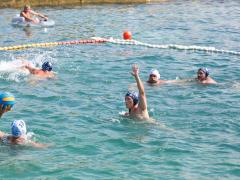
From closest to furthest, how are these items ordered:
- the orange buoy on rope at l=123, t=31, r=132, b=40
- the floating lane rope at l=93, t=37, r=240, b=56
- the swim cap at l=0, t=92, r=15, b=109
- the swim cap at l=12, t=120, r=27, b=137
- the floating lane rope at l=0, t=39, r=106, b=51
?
1. the swim cap at l=0, t=92, r=15, b=109
2. the swim cap at l=12, t=120, r=27, b=137
3. the floating lane rope at l=93, t=37, r=240, b=56
4. the floating lane rope at l=0, t=39, r=106, b=51
5. the orange buoy on rope at l=123, t=31, r=132, b=40

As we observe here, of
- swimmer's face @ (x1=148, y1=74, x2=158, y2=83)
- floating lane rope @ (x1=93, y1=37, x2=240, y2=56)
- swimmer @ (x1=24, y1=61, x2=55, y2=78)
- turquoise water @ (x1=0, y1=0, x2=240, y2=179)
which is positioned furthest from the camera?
floating lane rope @ (x1=93, y1=37, x2=240, y2=56)

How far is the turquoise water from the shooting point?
30.8 ft

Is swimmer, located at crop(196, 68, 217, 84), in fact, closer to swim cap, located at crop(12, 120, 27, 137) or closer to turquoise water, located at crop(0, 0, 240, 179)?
turquoise water, located at crop(0, 0, 240, 179)

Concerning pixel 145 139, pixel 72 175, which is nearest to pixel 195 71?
pixel 145 139

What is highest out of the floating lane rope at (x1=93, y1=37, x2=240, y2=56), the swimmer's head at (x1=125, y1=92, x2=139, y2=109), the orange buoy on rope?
the orange buoy on rope

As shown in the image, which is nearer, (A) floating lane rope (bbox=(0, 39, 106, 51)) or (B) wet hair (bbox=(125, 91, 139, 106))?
(B) wet hair (bbox=(125, 91, 139, 106))

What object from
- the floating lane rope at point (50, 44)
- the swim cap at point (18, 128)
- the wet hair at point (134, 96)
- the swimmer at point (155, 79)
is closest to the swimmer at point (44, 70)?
the swimmer at point (155, 79)

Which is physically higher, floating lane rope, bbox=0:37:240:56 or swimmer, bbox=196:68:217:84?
floating lane rope, bbox=0:37:240:56

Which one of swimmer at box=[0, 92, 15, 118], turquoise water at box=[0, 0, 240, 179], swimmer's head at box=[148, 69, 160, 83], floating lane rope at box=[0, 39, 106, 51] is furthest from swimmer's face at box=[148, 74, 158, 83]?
floating lane rope at box=[0, 39, 106, 51]

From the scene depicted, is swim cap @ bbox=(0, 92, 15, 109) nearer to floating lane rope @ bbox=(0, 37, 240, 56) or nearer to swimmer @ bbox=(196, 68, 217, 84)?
swimmer @ bbox=(196, 68, 217, 84)

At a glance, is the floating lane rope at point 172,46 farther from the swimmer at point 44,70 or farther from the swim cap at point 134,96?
the swim cap at point 134,96

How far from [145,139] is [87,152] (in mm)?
1394

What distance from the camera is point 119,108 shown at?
1314 centimetres

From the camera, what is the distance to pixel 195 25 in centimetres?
2586
